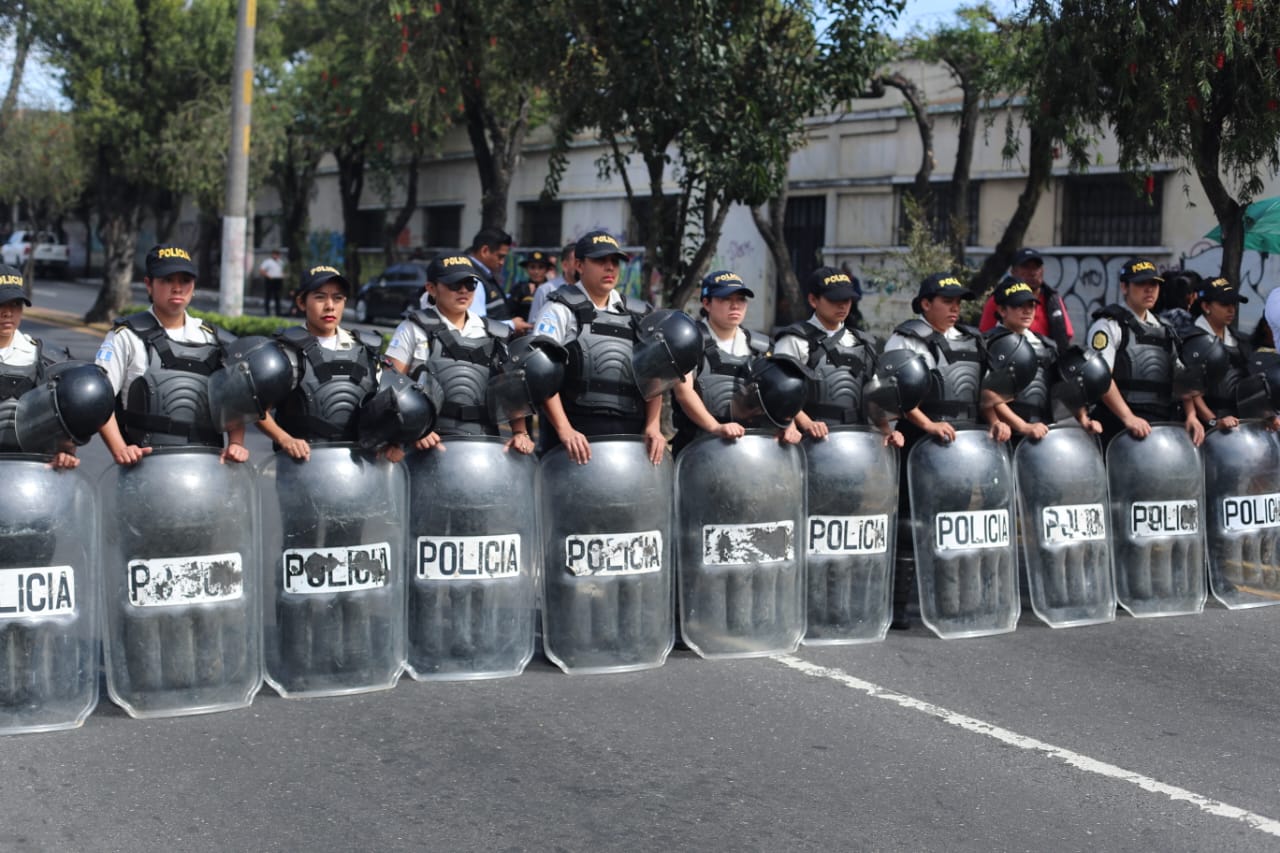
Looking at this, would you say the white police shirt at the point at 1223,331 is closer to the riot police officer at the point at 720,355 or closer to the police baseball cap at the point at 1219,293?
the police baseball cap at the point at 1219,293

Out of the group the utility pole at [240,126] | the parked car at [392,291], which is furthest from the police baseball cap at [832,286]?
the parked car at [392,291]

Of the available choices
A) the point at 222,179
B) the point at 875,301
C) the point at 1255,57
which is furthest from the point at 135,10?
the point at 1255,57

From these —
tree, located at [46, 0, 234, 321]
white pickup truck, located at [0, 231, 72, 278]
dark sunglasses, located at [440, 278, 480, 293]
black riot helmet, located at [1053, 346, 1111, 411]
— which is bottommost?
black riot helmet, located at [1053, 346, 1111, 411]

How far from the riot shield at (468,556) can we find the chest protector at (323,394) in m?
0.34

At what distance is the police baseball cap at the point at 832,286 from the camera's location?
7438 millimetres

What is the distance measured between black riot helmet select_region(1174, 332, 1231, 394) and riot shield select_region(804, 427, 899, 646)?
198 centimetres

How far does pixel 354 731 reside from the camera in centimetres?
576

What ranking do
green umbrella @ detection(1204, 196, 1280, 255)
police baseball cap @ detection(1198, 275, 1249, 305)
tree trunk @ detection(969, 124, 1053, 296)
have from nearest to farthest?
1. police baseball cap @ detection(1198, 275, 1249, 305)
2. green umbrella @ detection(1204, 196, 1280, 255)
3. tree trunk @ detection(969, 124, 1053, 296)

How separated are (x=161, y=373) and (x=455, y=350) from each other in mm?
1294

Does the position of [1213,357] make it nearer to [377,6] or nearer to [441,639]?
[441,639]

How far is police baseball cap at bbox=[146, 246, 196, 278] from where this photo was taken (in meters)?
6.24

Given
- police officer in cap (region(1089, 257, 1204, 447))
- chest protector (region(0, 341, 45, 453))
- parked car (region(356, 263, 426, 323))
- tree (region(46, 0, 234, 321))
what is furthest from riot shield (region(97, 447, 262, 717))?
parked car (region(356, 263, 426, 323))

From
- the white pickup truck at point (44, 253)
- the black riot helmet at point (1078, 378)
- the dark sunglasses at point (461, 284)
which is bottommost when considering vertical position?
the black riot helmet at point (1078, 378)

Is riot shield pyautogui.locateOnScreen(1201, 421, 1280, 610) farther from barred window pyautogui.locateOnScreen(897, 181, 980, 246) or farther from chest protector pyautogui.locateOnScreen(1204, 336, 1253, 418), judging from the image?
barred window pyautogui.locateOnScreen(897, 181, 980, 246)
